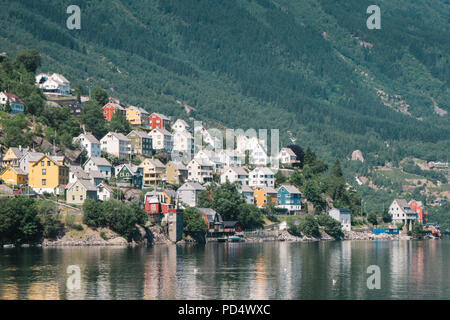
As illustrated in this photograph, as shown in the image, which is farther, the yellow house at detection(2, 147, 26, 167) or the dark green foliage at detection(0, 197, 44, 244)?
the yellow house at detection(2, 147, 26, 167)

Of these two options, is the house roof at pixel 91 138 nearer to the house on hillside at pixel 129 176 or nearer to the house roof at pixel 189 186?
the house on hillside at pixel 129 176

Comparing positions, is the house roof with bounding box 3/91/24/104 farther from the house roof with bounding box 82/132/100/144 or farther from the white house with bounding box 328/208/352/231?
the white house with bounding box 328/208/352/231

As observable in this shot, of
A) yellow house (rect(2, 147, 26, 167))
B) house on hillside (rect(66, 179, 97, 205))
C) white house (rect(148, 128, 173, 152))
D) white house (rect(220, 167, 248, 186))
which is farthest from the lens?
white house (rect(148, 128, 173, 152))

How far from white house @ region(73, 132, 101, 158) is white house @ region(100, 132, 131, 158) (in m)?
Result: 5.84

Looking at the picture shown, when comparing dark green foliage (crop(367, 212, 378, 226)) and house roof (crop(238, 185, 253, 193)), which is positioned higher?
house roof (crop(238, 185, 253, 193))

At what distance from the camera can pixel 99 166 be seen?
6339 inches

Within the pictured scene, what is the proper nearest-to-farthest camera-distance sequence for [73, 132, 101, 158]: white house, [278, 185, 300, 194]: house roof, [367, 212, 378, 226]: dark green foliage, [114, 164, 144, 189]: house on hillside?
[114, 164, 144, 189]: house on hillside → [73, 132, 101, 158]: white house → [278, 185, 300, 194]: house roof → [367, 212, 378, 226]: dark green foliage

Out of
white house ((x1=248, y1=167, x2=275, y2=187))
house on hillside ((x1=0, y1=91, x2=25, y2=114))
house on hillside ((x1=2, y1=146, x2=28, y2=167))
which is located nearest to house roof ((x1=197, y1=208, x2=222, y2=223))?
house on hillside ((x1=2, y1=146, x2=28, y2=167))

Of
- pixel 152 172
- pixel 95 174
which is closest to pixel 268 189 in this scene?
pixel 152 172

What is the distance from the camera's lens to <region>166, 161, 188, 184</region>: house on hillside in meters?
178

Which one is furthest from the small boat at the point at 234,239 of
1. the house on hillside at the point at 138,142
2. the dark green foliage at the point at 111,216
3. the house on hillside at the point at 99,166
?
the house on hillside at the point at 138,142

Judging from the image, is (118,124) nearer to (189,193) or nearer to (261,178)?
(261,178)

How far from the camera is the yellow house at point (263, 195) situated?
178 meters

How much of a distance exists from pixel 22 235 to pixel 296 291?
5582cm
